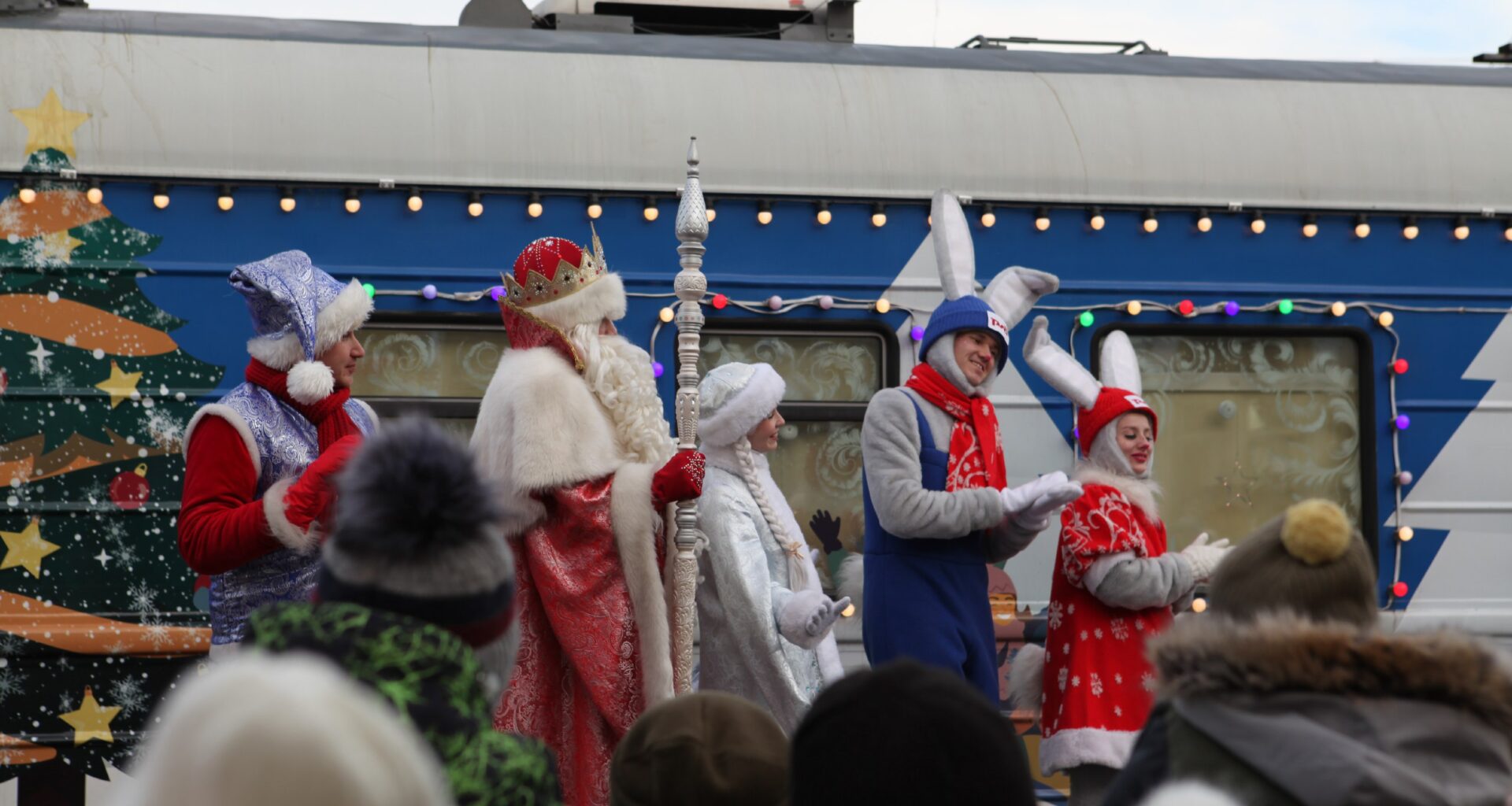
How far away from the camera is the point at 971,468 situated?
489cm

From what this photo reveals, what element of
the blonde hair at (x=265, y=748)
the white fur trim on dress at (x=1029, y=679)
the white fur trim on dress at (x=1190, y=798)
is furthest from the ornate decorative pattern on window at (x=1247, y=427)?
the blonde hair at (x=265, y=748)

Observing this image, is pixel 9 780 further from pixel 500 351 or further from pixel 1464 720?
pixel 1464 720

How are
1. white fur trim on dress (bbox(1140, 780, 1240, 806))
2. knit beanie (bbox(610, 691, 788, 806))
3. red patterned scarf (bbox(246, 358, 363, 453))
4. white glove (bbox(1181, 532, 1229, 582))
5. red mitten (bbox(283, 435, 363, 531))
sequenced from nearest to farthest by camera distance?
white fur trim on dress (bbox(1140, 780, 1240, 806))
knit beanie (bbox(610, 691, 788, 806))
red mitten (bbox(283, 435, 363, 531))
red patterned scarf (bbox(246, 358, 363, 453))
white glove (bbox(1181, 532, 1229, 582))

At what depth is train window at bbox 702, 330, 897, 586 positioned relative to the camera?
5.44 m

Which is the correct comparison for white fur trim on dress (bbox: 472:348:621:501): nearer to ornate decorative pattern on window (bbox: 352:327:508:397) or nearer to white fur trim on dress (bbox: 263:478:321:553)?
white fur trim on dress (bbox: 263:478:321:553)

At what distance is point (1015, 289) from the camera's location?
203 inches

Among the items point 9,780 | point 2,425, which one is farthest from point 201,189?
point 9,780

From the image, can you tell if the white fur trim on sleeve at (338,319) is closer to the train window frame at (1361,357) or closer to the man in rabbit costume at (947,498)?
the man in rabbit costume at (947,498)

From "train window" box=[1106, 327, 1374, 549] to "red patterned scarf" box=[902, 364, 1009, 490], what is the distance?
0.99 metres

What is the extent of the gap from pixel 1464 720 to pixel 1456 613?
413cm

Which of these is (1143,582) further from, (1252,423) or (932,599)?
(1252,423)

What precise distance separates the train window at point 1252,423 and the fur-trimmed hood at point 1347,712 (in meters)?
3.65

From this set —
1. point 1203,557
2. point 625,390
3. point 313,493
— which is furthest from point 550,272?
point 1203,557

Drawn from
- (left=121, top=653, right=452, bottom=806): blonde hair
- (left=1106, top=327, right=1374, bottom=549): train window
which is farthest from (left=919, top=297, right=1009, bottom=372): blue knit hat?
(left=121, top=653, right=452, bottom=806): blonde hair
